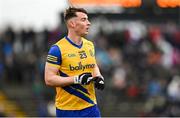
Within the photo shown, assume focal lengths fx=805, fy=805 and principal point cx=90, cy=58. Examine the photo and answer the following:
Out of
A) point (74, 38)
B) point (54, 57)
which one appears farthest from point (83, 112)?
point (74, 38)

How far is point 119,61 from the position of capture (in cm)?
2109

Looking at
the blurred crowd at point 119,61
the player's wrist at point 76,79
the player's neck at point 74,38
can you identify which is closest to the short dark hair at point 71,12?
the player's neck at point 74,38

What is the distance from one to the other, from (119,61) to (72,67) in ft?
39.1

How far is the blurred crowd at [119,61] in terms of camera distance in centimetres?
2041

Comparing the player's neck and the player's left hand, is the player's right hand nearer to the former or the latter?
the player's left hand

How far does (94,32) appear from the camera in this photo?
2345 centimetres

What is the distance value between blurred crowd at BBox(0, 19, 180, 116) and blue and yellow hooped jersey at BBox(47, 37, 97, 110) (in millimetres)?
9326

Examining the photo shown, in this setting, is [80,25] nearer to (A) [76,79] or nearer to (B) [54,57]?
(B) [54,57]

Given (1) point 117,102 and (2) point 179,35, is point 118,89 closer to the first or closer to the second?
(1) point 117,102

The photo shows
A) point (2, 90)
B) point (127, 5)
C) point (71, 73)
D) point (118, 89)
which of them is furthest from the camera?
point (127, 5)

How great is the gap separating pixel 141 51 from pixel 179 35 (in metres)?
1.75

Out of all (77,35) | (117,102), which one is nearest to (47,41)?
(117,102)

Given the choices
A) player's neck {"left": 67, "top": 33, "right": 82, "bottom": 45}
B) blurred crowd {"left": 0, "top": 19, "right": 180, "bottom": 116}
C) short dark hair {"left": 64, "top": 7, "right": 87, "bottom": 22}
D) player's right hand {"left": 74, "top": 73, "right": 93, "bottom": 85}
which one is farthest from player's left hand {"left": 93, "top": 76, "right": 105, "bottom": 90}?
blurred crowd {"left": 0, "top": 19, "right": 180, "bottom": 116}

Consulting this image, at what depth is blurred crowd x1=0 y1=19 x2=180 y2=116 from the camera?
2041cm
